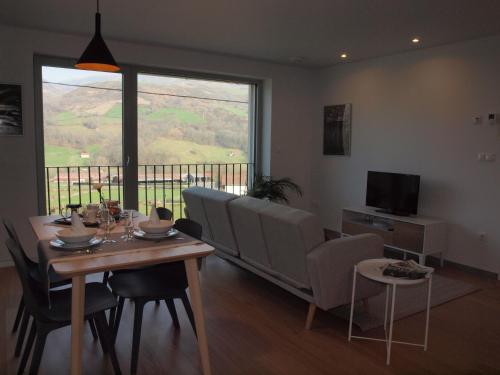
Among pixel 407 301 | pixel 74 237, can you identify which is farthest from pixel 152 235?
pixel 407 301

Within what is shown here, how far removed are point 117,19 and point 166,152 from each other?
201 cm

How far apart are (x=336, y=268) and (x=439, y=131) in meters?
2.87

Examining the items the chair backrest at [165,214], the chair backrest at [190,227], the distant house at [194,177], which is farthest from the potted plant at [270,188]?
the chair backrest at [190,227]

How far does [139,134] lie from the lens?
5.45 m

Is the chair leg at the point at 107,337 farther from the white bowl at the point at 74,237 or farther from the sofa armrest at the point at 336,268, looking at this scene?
the sofa armrest at the point at 336,268

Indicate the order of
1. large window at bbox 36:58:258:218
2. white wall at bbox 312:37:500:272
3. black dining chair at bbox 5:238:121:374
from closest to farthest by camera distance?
1. black dining chair at bbox 5:238:121:374
2. white wall at bbox 312:37:500:272
3. large window at bbox 36:58:258:218

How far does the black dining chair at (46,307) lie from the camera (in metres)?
2.22

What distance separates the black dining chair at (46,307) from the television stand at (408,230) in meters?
3.51

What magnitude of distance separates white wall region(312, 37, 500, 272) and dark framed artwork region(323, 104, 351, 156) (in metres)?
0.10

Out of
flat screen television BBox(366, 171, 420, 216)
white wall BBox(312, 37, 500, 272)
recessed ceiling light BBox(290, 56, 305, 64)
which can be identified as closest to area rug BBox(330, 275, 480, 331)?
white wall BBox(312, 37, 500, 272)

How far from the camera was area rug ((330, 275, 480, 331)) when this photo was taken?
10.9 feet

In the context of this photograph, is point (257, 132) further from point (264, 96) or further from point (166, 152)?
point (166, 152)

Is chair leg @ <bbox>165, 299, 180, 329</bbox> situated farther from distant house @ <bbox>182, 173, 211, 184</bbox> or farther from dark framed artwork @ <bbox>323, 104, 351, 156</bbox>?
dark framed artwork @ <bbox>323, 104, 351, 156</bbox>

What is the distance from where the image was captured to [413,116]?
5.25 meters
